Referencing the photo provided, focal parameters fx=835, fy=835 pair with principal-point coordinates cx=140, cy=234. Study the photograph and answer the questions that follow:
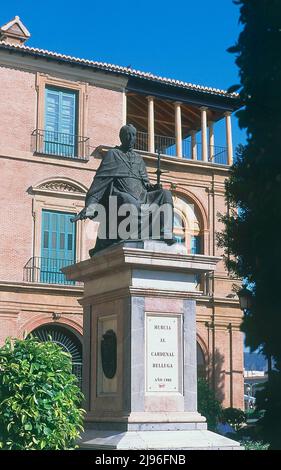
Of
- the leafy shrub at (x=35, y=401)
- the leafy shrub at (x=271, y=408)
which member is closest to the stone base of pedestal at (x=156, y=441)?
the leafy shrub at (x=35, y=401)

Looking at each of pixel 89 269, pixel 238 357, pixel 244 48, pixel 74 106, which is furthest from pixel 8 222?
pixel 89 269

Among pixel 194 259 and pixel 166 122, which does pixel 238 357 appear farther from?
pixel 194 259

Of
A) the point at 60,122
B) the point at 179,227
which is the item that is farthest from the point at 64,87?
the point at 179,227

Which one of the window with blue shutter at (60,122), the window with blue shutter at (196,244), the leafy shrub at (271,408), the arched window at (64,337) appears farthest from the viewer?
the window with blue shutter at (196,244)

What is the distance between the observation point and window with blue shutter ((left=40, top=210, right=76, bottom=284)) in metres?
29.2

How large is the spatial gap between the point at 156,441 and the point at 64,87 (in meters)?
22.8

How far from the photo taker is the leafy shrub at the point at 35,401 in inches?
375

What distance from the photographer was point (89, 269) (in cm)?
1109

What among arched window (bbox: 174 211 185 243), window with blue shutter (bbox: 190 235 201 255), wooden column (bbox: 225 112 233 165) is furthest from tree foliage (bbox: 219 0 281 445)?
wooden column (bbox: 225 112 233 165)

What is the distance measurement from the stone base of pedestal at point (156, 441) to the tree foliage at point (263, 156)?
21.6ft

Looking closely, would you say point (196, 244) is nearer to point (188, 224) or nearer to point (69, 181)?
point (188, 224)

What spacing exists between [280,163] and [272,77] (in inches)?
72.8

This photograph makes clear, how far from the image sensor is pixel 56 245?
2962 cm

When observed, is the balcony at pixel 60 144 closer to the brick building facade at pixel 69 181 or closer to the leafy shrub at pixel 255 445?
the brick building facade at pixel 69 181
